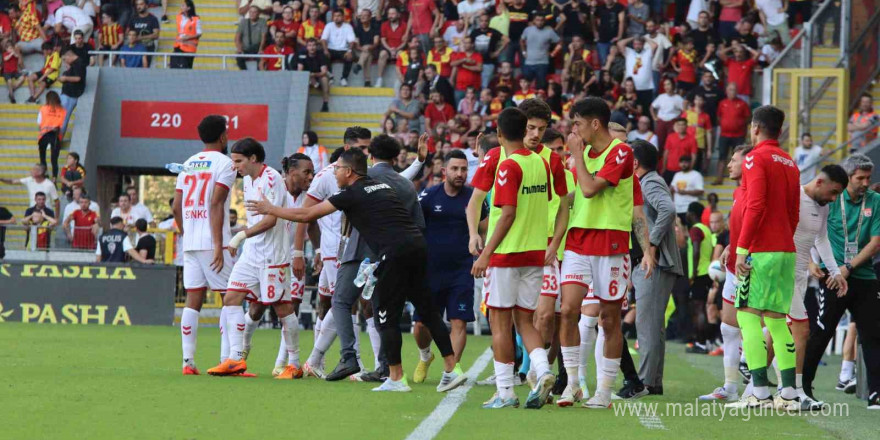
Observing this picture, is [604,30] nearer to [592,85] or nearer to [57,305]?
[592,85]

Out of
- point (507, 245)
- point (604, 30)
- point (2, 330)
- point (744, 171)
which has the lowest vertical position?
point (2, 330)

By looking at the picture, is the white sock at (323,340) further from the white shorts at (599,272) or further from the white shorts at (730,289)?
the white shorts at (730,289)

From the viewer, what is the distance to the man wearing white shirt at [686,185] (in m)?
25.0

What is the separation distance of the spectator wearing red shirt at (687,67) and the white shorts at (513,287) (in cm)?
1904

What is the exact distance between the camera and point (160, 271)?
867 inches

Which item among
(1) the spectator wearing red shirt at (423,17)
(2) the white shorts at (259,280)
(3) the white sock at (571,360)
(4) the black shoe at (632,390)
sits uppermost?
(1) the spectator wearing red shirt at (423,17)

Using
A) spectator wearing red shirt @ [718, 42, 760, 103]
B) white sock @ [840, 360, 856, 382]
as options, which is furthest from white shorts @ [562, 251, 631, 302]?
spectator wearing red shirt @ [718, 42, 760, 103]

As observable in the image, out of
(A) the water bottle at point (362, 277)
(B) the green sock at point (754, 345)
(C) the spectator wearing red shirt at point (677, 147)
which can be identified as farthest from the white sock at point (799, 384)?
(C) the spectator wearing red shirt at point (677, 147)

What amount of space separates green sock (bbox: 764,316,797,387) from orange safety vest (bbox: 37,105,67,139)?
2251 cm

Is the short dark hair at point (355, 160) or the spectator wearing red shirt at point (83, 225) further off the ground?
the short dark hair at point (355, 160)

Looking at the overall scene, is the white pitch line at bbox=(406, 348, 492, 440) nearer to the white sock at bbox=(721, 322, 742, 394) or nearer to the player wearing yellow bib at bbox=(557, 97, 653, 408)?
the player wearing yellow bib at bbox=(557, 97, 653, 408)

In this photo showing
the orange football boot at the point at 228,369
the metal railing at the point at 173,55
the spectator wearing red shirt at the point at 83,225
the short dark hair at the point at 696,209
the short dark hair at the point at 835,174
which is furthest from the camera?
the metal railing at the point at 173,55

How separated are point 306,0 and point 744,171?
22.1 metres

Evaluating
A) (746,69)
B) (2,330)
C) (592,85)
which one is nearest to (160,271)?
(2,330)
